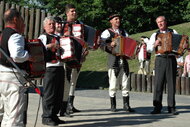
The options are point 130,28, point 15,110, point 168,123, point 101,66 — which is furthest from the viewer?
point 130,28

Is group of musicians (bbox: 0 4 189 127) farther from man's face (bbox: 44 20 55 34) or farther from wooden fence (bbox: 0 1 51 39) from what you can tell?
wooden fence (bbox: 0 1 51 39)

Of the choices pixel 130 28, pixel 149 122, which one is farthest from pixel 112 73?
pixel 130 28

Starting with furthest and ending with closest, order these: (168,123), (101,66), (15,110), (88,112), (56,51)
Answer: (101,66) → (88,112) → (168,123) → (56,51) → (15,110)

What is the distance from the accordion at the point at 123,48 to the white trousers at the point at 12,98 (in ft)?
13.3

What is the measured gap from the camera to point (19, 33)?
20.8ft

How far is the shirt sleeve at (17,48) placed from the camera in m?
6.15

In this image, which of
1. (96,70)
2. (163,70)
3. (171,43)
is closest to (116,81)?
(163,70)

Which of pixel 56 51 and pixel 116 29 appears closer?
pixel 56 51

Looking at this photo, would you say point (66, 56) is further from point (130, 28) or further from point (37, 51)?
point (130, 28)

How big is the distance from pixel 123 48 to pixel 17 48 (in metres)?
4.34

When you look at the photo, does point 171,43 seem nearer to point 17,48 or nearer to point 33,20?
point 17,48

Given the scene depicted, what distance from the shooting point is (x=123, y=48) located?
33.4 ft

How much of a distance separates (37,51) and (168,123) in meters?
3.42

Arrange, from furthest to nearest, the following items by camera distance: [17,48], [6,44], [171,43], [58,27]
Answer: [171,43]
[58,27]
[6,44]
[17,48]
